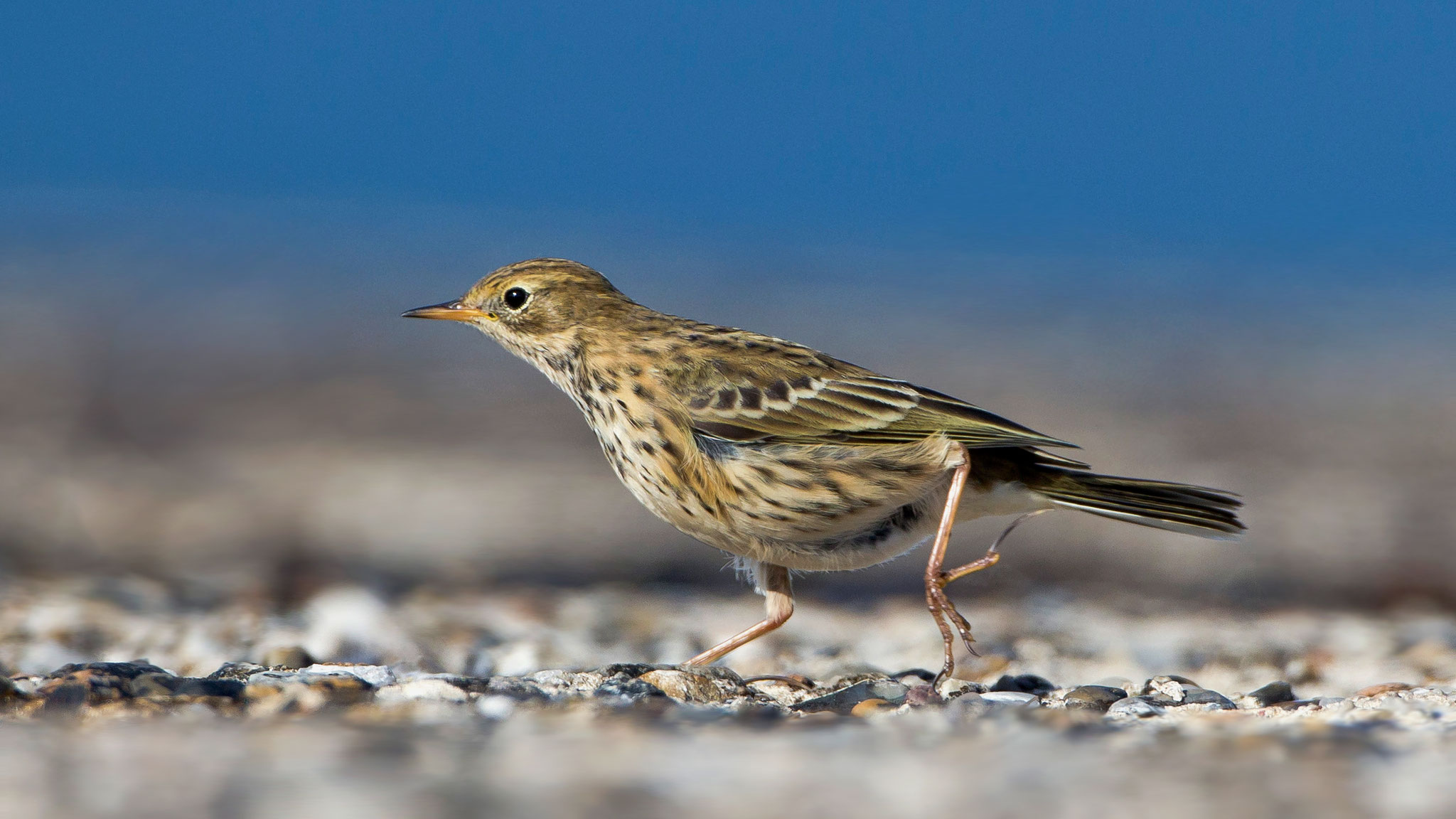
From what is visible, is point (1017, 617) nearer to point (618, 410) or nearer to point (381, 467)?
point (618, 410)

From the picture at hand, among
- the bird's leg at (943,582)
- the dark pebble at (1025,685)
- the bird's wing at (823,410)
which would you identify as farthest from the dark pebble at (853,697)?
the bird's wing at (823,410)

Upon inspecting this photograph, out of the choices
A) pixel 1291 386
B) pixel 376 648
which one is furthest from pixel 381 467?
pixel 1291 386

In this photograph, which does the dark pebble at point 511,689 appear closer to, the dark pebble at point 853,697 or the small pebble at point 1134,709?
the dark pebble at point 853,697

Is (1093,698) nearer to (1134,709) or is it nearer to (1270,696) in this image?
(1134,709)

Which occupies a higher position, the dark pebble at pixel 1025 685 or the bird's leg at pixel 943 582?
the bird's leg at pixel 943 582

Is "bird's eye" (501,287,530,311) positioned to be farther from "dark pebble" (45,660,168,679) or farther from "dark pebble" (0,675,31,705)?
"dark pebble" (0,675,31,705)

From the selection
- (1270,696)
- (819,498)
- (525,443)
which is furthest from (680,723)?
(525,443)

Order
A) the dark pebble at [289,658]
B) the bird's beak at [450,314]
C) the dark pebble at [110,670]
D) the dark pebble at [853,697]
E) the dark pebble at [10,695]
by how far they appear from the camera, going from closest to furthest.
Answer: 1. the dark pebble at [10,695]
2. the dark pebble at [110,670]
3. the dark pebble at [853,697]
4. the dark pebble at [289,658]
5. the bird's beak at [450,314]
